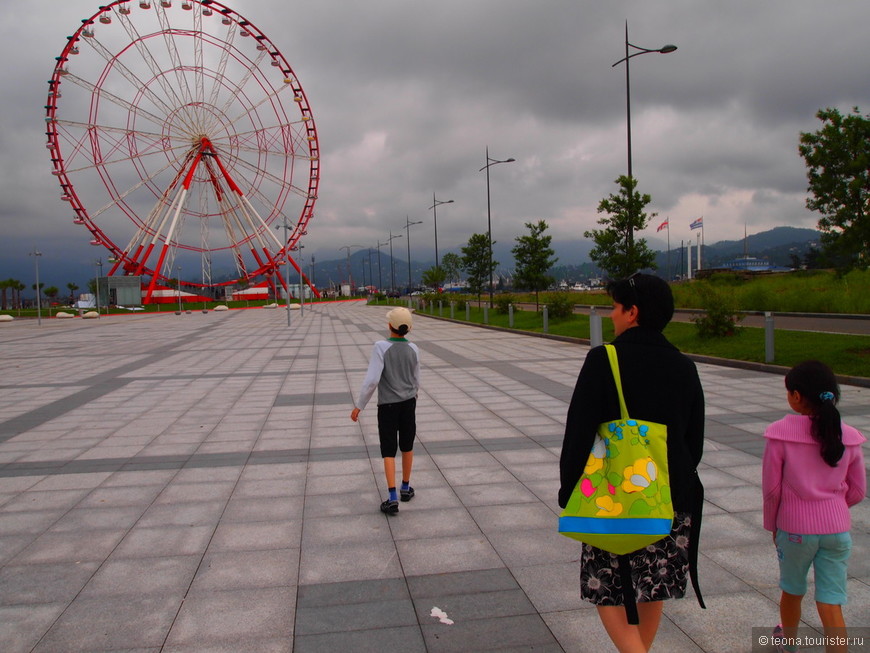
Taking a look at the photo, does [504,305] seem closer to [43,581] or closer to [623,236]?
[623,236]

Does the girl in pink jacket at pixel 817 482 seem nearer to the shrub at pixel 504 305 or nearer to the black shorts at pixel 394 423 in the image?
the black shorts at pixel 394 423

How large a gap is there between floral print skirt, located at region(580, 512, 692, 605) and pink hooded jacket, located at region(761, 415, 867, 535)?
1.77 ft

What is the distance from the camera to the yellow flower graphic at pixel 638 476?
2242 millimetres

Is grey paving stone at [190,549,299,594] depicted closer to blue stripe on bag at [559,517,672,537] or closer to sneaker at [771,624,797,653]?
blue stripe on bag at [559,517,672,537]

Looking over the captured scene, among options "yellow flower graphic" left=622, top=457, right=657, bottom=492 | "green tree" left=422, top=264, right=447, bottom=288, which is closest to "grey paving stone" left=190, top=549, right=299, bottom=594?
"yellow flower graphic" left=622, top=457, right=657, bottom=492

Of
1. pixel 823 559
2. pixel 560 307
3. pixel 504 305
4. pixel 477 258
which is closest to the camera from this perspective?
pixel 823 559

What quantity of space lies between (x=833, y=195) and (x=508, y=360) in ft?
23.0

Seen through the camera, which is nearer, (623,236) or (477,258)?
(623,236)

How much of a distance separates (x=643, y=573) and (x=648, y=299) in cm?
98

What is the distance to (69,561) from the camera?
4.07 metres

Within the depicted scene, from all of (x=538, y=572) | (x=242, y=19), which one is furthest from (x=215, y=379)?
(x=242, y=19)

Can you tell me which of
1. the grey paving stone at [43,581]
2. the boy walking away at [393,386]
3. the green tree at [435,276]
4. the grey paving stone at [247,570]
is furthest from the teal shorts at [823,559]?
the green tree at [435,276]

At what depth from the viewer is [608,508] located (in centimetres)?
225

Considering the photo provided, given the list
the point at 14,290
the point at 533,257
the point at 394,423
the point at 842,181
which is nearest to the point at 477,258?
the point at 533,257
